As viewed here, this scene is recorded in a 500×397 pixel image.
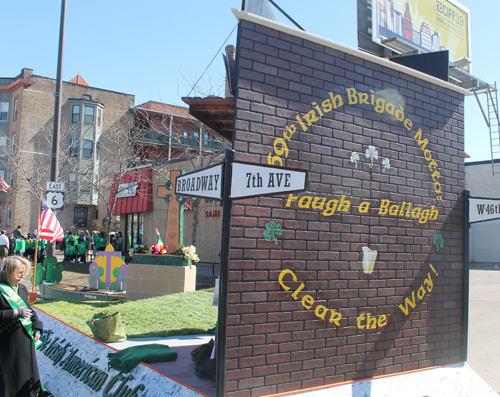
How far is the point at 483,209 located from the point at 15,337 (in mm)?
5832

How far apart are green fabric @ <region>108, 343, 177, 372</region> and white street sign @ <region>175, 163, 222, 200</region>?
2.06 meters

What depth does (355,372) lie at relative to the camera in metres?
4.80

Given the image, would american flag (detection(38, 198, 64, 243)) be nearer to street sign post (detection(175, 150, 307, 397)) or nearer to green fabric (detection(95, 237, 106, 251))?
street sign post (detection(175, 150, 307, 397))

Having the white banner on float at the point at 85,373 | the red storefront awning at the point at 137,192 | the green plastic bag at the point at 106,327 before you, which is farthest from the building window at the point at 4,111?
the green plastic bag at the point at 106,327

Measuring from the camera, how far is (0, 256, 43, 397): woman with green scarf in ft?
14.0

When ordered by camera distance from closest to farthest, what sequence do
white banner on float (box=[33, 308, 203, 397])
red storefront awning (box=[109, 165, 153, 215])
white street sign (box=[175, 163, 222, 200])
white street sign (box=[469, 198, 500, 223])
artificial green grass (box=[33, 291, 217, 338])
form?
white street sign (box=[175, 163, 222, 200]) < white banner on float (box=[33, 308, 203, 397]) < white street sign (box=[469, 198, 500, 223]) < artificial green grass (box=[33, 291, 217, 338]) < red storefront awning (box=[109, 165, 153, 215])

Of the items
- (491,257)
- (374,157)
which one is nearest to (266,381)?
(374,157)

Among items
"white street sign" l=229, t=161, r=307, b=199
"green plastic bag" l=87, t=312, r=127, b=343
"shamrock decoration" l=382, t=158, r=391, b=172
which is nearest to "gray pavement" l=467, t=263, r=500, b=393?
"shamrock decoration" l=382, t=158, r=391, b=172

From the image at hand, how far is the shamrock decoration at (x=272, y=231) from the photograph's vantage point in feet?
14.0

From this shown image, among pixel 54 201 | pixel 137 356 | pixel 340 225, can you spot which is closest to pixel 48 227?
pixel 54 201

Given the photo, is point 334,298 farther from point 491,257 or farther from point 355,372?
point 491,257

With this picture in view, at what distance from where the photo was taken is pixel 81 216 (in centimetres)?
4047

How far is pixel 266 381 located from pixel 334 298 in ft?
3.76

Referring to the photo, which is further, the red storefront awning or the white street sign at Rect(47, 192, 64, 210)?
the red storefront awning
